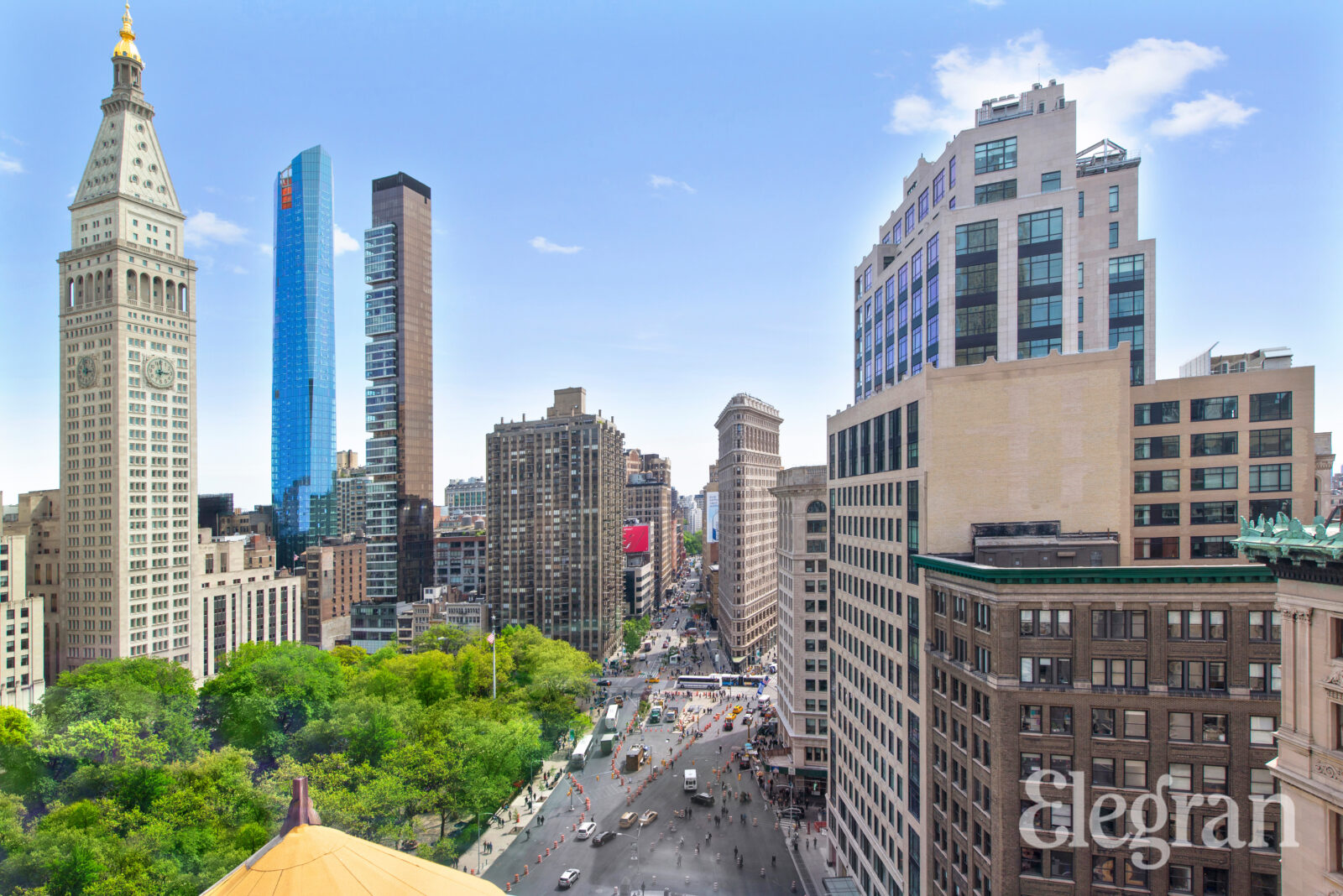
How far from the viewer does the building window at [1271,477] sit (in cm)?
3484

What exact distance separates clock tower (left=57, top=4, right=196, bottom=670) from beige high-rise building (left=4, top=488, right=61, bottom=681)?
0.76 m

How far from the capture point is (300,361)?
19588 cm

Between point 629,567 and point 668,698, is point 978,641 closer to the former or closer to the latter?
point 668,698

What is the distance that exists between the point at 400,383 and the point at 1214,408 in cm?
16436

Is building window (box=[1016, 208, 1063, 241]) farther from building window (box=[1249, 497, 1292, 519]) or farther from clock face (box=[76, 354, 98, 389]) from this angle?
clock face (box=[76, 354, 98, 389])

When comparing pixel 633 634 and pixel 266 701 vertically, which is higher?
pixel 266 701

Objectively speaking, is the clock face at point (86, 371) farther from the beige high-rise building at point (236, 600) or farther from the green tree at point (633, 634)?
the green tree at point (633, 634)

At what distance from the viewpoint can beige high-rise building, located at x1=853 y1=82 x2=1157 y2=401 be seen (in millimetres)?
41750

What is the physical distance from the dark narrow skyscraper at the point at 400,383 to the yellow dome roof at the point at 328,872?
166m

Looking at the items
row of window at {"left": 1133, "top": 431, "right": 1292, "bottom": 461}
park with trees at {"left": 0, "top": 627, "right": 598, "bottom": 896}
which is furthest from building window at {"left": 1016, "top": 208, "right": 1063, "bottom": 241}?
park with trees at {"left": 0, "top": 627, "right": 598, "bottom": 896}

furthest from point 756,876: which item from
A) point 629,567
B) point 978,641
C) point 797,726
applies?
point 629,567

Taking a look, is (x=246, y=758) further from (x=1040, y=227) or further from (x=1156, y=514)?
(x=1040, y=227)

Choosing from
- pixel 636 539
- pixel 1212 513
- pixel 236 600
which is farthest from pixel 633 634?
pixel 1212 513

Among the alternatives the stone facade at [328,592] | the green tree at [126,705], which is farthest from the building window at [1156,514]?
the stone facade at [328,592]
